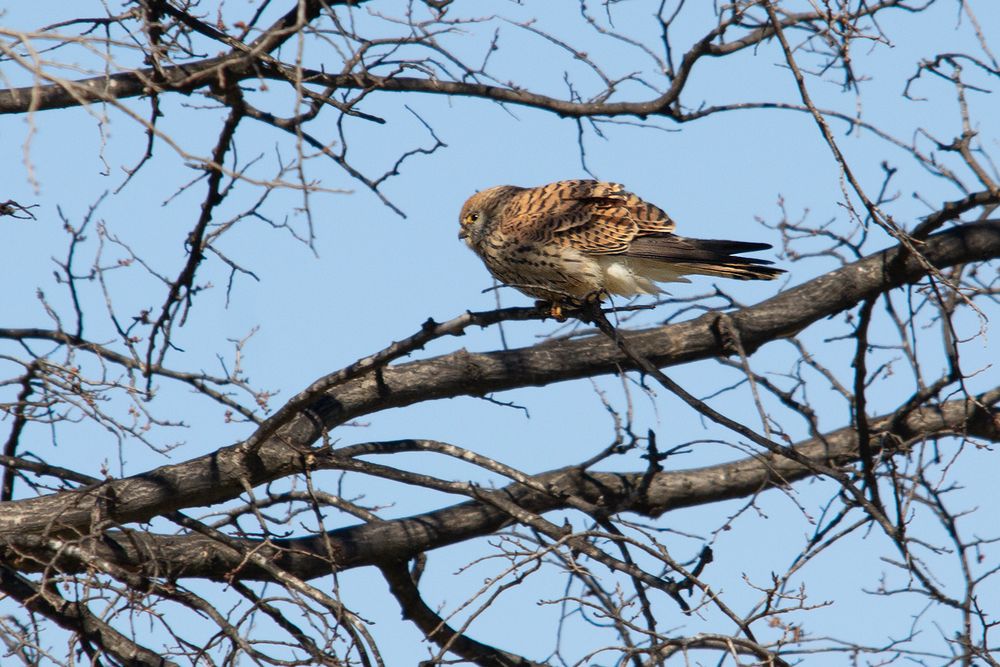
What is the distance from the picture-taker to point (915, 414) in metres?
5.24

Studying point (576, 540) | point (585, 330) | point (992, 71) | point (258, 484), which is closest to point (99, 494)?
point (258, 484)

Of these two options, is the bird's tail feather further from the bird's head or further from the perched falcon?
the bird's head

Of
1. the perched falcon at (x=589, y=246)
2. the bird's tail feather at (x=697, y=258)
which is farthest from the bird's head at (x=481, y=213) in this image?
the bird's tail feather at (x=697, y=258)

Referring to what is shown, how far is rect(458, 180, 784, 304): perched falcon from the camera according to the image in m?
4.90

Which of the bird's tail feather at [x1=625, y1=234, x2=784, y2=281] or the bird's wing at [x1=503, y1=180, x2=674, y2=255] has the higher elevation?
the bird's wing at [x1=503, y1=180, x2=674, y2=255]

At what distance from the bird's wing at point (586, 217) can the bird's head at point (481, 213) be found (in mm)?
83

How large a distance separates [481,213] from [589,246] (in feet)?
2.48

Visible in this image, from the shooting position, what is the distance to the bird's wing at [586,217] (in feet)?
16.5

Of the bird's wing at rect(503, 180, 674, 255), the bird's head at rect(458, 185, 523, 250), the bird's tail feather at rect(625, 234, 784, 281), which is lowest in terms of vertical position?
the bird's tail feather at rect(625, 234, 784, 281)

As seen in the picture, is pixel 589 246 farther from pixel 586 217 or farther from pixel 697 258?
pixel 697 258

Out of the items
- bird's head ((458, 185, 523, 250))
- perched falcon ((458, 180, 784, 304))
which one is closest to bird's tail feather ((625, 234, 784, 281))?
perched falcon ((458, 180, 784, 304))

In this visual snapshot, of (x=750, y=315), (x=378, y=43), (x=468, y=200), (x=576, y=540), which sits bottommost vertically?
(x=576, y=540)

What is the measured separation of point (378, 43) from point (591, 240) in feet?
5.36

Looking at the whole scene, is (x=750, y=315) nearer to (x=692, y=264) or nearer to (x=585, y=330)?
(x=692, y=264)
